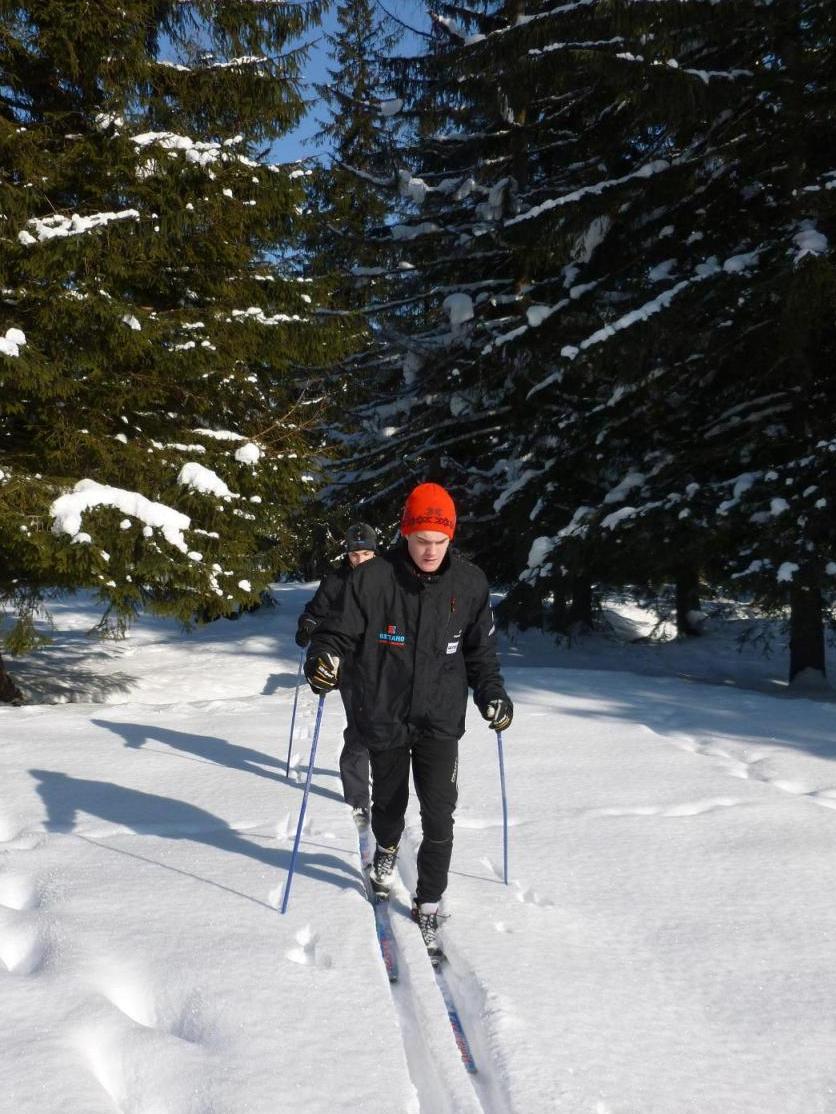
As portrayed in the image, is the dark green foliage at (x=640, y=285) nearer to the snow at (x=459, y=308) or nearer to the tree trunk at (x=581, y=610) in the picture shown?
the snow at (x=459, y=308)

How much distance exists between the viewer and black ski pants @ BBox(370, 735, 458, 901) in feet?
13.4

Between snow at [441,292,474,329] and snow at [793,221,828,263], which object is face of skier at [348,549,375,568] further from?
snow at [441,292,474,329]

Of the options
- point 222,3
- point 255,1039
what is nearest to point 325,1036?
point 255,1039

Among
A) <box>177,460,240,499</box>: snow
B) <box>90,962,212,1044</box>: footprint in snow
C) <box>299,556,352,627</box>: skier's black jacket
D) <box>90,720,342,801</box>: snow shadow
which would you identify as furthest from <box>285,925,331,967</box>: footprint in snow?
<box>177,460,240,499</box>: snow

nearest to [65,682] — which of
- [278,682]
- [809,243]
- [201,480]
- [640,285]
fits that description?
[278,682]

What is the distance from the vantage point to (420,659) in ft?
13.3

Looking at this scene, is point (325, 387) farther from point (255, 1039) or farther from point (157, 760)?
point (255, 1039)

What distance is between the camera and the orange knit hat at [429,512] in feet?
12.8

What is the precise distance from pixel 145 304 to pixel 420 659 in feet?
23.9

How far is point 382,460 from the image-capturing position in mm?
15469

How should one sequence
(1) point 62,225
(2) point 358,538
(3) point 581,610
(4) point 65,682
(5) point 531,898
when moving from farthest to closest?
(3) point 581,610 → (4) point 65,682 → (1) point 62,225 → (2) point 358,538 → (5) point 531,898

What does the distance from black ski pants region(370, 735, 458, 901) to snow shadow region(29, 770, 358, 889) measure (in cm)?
64

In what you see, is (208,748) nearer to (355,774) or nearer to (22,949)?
(355,774)

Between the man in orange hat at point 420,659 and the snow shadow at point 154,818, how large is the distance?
774 mm
